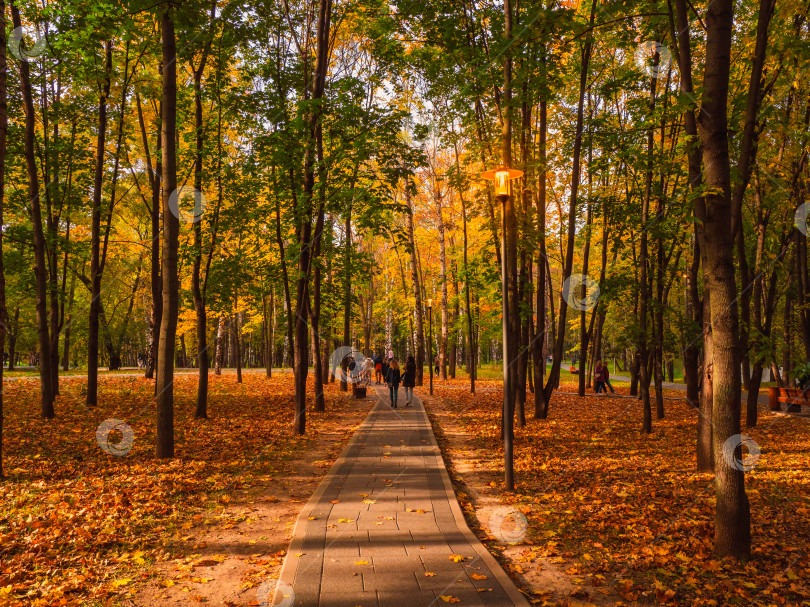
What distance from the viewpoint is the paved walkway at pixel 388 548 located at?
399cm

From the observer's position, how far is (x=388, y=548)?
16.3 ft

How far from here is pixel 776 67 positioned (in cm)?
967

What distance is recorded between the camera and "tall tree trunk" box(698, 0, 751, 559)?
4.81 metres

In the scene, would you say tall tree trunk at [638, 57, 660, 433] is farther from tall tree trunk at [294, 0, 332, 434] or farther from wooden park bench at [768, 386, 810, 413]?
tall tree trunk at [294, 0, 332, 434]

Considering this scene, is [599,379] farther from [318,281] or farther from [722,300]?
[722,300]

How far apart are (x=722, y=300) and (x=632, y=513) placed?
3042mm

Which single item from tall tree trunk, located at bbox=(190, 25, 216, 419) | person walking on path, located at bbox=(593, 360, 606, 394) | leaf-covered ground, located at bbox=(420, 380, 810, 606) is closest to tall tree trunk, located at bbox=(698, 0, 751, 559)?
leaf-covered ground, located at bbox=(420, 380, 810, 606)

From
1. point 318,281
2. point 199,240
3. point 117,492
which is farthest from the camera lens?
point 318,281

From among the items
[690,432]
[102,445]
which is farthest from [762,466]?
[102,445]

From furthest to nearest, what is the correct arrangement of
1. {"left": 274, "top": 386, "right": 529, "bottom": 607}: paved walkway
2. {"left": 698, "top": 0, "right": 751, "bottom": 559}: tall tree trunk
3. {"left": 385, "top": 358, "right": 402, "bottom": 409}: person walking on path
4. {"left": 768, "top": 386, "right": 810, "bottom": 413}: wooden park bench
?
{"left": 385, "top": 358, "right": 402, "bottom": 409}: person walking on path
{"left": 768, "top": 386, "right": 810, "bottom": 413}: wooden park bench
{"left": 698, "top": 0, "right": 751, "bottom": 559}: tall tree trunk
{"left": 274, "top": 386, "right": 529, "bottom": 607}: paved walkway

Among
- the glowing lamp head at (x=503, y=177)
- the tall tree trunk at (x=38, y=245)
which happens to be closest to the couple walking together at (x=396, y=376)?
the tall tree trunk at (x=38, y=245)

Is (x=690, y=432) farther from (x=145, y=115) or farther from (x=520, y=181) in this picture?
(x=145, y=115)

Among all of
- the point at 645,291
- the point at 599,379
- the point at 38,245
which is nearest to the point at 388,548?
the point at 645,291

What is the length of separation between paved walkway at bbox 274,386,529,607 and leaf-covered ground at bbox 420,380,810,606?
0.42 meters
